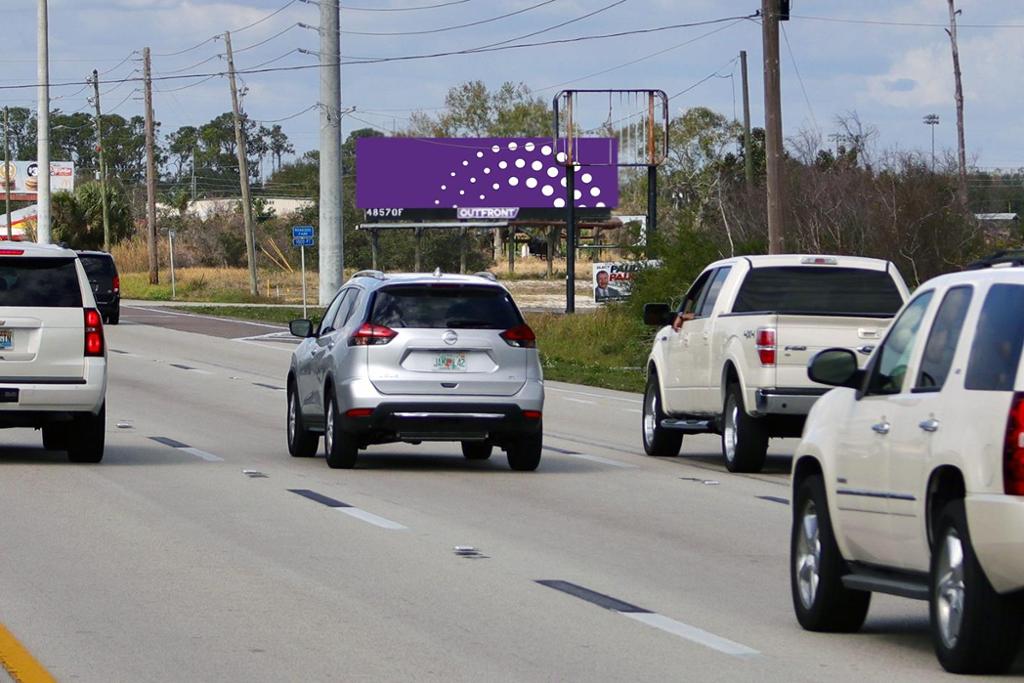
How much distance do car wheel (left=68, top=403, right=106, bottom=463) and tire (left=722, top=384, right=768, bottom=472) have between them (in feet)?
18.8

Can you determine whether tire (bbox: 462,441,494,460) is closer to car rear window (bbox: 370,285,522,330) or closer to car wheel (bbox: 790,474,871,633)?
car rear window (bbox: 370,285,522,330)

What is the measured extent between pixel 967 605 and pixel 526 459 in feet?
33.9

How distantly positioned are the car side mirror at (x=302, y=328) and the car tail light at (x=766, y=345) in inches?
176

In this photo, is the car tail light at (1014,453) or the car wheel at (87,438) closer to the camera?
the car tail light at (1014,453)

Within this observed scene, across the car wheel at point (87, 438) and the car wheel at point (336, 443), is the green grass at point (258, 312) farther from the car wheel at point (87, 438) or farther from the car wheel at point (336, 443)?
the car wheel at point (336, 443)

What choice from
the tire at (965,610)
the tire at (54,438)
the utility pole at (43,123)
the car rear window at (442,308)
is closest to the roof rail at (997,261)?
the tire at (965,610)

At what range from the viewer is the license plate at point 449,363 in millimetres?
17250

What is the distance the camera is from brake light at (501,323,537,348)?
17500mm

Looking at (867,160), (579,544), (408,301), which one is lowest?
(579,544)

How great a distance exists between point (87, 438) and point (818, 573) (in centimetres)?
998

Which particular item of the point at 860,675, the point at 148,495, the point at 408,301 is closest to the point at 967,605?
the point at 860,675

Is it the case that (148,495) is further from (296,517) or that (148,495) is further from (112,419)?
(112,419)

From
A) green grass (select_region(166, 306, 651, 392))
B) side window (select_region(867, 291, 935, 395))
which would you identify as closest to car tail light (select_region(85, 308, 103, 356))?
side window (select_region(867, 291, 935, 395))

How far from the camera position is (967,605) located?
7750mm
